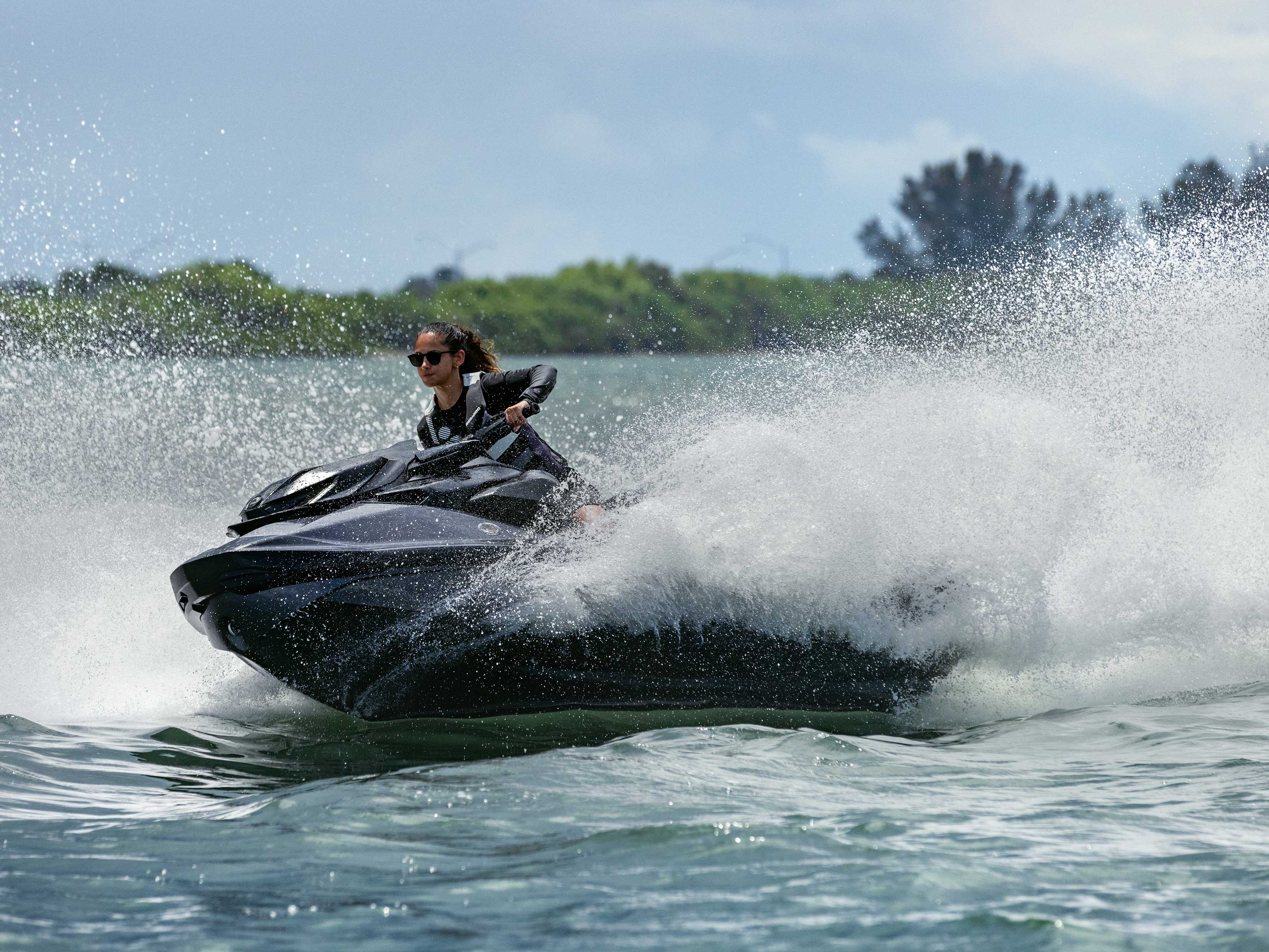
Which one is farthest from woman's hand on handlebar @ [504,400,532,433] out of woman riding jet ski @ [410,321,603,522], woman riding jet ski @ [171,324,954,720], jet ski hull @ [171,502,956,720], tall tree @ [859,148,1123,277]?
tall tree @ [859,148,1123,277]

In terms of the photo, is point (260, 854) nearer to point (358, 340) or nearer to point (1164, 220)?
point (1164, 220)

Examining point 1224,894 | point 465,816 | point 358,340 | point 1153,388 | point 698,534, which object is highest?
point 358,340

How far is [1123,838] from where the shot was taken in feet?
10.8

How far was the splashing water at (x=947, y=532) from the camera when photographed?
512cm

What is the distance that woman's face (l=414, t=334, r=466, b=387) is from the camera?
558cm

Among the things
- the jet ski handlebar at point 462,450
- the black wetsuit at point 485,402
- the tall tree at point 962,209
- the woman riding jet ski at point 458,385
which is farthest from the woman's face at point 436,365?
the tall tree at point 962,209

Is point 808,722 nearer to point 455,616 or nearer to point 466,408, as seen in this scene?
point 455,616

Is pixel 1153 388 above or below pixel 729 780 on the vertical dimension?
above

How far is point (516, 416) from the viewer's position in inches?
204

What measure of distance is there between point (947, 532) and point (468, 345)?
2.23 metres

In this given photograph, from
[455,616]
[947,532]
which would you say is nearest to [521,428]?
[455,616]

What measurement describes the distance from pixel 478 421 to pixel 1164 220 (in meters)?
4.93

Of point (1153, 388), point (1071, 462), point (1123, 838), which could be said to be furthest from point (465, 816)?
point (1153, 388)

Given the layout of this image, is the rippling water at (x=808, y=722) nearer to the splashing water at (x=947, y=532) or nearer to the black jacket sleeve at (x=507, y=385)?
the splashing water at (x=947, y=532)
